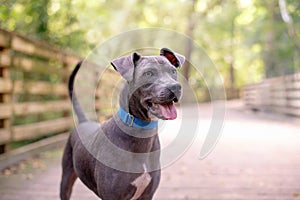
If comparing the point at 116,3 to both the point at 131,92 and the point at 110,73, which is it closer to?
the point at 110,73

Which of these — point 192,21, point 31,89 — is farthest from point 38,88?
point 192,21

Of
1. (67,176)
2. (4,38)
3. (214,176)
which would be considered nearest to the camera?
(67,176)

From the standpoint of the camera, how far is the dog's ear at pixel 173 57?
80.0 inches

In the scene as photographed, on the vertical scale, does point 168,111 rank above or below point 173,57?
below

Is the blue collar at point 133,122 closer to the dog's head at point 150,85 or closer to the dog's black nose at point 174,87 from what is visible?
the dog's head at point 150,85

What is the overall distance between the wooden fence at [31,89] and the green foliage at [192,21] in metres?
0.44

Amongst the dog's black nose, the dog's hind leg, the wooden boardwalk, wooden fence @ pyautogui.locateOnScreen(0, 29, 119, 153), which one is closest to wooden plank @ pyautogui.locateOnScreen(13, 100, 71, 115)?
wooden fence @ pyautogui.locateOnScreen(0, 29, 119, 153)

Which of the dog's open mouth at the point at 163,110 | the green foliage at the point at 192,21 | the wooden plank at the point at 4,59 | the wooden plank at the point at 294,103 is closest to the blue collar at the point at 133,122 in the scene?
the dog's open mouth at the point at 163,110

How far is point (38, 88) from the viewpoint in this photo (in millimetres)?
5086

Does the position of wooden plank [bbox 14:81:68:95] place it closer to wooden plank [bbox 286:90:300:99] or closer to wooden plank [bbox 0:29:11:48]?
wooden plank [bbox 0:29:11:48]

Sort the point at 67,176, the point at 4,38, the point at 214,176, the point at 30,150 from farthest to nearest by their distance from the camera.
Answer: the point at 30,150
the point at 4,38
the point at 214,176
the point at 67,176

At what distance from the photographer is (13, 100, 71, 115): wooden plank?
177 inches

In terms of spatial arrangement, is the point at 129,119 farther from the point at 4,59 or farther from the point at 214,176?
the point at 4,59

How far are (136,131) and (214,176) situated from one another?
2206 mm
